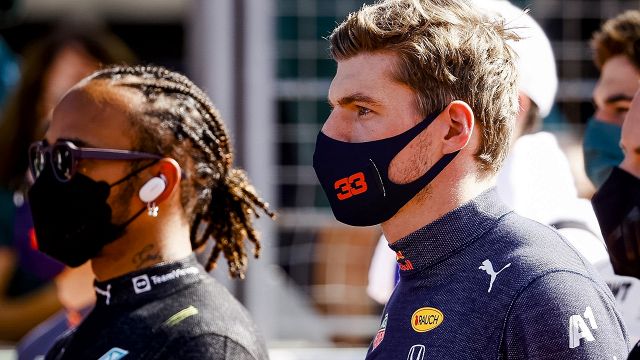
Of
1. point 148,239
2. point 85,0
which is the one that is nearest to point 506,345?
point 148,239

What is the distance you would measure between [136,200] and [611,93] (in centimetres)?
150

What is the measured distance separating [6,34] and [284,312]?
3.87 meters

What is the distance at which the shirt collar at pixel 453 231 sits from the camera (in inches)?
88.0

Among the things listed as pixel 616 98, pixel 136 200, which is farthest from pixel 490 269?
pixel 616 98

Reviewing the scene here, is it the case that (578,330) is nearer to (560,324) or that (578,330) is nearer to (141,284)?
(560,324)

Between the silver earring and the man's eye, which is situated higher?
the man's eye

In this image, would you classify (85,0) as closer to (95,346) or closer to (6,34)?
(6,34)

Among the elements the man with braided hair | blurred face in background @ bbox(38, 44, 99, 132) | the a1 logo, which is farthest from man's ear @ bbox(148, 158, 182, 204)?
blurred face in background @ bbox(38, 44, 99, 132)

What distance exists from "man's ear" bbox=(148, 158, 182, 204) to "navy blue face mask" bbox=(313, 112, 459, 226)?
1.86 feet

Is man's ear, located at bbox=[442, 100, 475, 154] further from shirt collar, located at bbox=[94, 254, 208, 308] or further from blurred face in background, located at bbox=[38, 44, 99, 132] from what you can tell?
blurred face in background, located at bbox=[38, 44, 99, 132]

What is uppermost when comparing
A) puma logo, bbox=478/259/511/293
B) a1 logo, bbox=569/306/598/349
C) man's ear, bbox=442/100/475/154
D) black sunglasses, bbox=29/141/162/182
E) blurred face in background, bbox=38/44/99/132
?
blurred face in background, bbox=38/44/99/132

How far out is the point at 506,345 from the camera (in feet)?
6.71

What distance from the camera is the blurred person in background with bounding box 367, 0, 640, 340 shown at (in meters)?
2.84

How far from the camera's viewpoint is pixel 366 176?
92.4 inches
